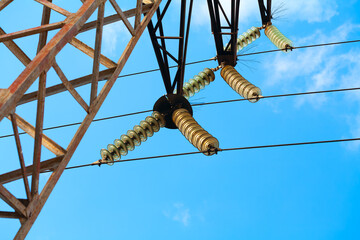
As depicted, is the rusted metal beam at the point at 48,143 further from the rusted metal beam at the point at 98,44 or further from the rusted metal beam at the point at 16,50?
the rusted metal beam at the point at 16,50

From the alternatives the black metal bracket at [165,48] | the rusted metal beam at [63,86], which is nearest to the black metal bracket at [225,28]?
the black metal bracket at [165,48]

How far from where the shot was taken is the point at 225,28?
12.6 metres

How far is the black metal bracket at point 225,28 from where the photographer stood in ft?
39.5

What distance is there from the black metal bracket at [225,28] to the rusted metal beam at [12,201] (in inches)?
321

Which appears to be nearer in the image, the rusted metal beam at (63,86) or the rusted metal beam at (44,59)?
the rusted metal beam at (44,59)

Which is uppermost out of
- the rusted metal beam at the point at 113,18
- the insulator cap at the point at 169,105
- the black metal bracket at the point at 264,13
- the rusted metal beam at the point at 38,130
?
the black metal bracket at the point at 264,13

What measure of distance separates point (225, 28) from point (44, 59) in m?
8.32

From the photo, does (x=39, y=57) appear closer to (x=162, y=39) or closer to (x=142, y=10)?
(x=142, y=10)

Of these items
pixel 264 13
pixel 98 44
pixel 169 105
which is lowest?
pixel 98 44

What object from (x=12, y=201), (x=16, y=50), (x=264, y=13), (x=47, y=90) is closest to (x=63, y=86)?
(x=47, y=90)

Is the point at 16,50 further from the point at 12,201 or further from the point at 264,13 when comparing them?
the point at 264,13

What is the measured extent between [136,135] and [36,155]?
4655 mm

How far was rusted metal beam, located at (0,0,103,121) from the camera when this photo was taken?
454 cm

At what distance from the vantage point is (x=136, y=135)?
388 inches
